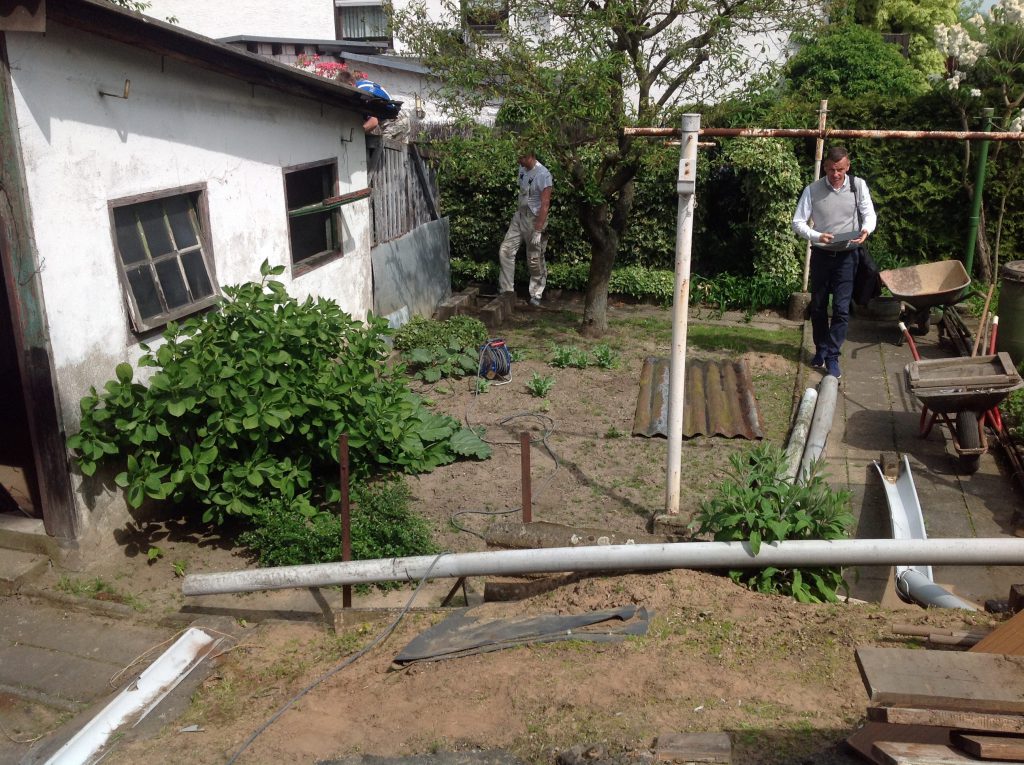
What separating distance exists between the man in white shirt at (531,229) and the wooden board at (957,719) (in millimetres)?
9004

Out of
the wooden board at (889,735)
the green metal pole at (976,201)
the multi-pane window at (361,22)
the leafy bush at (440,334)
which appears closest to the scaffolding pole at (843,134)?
the leafy bush at (440,334)

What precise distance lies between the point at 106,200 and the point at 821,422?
552cm

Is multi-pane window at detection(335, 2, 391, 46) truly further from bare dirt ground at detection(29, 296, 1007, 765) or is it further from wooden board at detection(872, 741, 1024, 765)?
wooden board at detection(872, 741, 1024, 765)

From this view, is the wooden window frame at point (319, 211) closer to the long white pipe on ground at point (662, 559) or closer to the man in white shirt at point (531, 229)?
the man in white shirt at point (531, 229)

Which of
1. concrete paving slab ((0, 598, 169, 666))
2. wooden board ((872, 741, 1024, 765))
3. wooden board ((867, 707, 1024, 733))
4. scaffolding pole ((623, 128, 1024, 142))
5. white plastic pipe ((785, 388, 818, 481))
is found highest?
scaffolding pole ((623, 128, 1024, 142))

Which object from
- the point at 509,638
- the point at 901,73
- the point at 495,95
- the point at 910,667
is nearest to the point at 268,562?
the point at 509,638

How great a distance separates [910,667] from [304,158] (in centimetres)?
761

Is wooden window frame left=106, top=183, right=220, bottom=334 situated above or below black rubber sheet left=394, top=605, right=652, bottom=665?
above

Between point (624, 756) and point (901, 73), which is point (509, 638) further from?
point (901, 73)

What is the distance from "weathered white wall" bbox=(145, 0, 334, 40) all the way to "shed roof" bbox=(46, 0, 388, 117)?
1373cm

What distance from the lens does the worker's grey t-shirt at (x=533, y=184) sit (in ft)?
38.2

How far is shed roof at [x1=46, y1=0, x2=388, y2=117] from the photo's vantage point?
5.84 m

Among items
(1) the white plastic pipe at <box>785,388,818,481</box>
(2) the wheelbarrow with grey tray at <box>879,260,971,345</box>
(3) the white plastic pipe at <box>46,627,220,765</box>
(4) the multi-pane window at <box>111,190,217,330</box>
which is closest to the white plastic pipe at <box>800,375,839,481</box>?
(1) the white plastic pipe at <box>785,388,818,481</box>

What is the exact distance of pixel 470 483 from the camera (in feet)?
24.8
